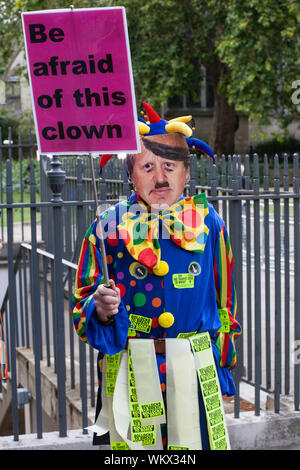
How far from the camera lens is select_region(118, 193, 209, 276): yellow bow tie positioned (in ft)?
8.99

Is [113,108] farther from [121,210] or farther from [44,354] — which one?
[44,354]

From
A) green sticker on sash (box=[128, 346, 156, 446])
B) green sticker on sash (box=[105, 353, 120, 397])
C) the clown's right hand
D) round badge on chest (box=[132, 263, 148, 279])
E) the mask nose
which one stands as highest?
the mask nose

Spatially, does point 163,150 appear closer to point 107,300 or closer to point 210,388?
point 107,300

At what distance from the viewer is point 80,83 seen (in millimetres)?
2543

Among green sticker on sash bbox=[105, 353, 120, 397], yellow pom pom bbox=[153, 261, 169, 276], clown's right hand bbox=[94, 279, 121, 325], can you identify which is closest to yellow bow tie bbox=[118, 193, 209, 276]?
yellow pom pom bbox=[153, 261, 169, 276]

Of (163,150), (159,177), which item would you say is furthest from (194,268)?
(163,150)

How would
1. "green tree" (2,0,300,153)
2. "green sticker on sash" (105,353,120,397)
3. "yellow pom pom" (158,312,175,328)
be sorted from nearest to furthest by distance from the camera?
"yellow pom pom" (158,312,175,328) < "green sticker on sash" (105,353,120,397) < "green tree" (2,0,300,153)

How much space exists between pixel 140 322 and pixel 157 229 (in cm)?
36

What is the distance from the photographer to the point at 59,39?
2.54 m

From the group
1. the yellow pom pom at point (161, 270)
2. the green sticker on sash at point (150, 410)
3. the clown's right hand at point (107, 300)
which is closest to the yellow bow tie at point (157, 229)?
the yellow pom pom at point (161, 270)

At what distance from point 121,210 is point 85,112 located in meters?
0.50

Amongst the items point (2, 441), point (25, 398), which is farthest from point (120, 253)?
point (25, 398)

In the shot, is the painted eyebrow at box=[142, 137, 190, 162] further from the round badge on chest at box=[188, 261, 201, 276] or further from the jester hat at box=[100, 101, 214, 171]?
the round badge on chest at box=[188, 261, 201, 276]

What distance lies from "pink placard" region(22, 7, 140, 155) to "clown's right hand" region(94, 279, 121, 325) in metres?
0.49
